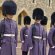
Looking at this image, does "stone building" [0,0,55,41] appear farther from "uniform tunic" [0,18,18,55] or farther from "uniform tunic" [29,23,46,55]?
"uniform tunic" [0,18,18,55]

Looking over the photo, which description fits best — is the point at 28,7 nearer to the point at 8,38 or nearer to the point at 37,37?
the point at 37,37

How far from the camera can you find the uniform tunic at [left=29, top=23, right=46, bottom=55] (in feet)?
34.2

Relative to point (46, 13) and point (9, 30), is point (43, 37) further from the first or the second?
point (46, 13)

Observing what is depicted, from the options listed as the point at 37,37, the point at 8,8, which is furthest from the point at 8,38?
the point at 37,37

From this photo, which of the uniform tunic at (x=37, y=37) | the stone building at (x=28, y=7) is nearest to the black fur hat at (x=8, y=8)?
the uniform tunic at (x=37, y=37)

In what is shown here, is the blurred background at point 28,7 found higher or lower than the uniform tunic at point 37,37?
higher

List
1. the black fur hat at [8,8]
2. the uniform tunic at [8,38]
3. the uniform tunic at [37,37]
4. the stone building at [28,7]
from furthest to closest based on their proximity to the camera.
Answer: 1. the stone building at [28,7]
2. the uniform tunic at [37,37]
3. the black fur hat at [8,8]
4. the uniform tunic at [8,38]

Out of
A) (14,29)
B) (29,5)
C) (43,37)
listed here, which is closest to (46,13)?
(29,5)

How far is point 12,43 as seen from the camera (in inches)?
359

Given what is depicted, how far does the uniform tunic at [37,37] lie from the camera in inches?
410

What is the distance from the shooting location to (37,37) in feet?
34.3

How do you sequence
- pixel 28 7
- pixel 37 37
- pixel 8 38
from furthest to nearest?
pixel 28 7 → pixel 37 37 → pixel 8 38

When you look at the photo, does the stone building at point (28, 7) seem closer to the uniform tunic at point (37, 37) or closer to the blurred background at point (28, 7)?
the blurred background at point (28, 7)

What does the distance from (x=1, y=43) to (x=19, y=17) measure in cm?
1967
